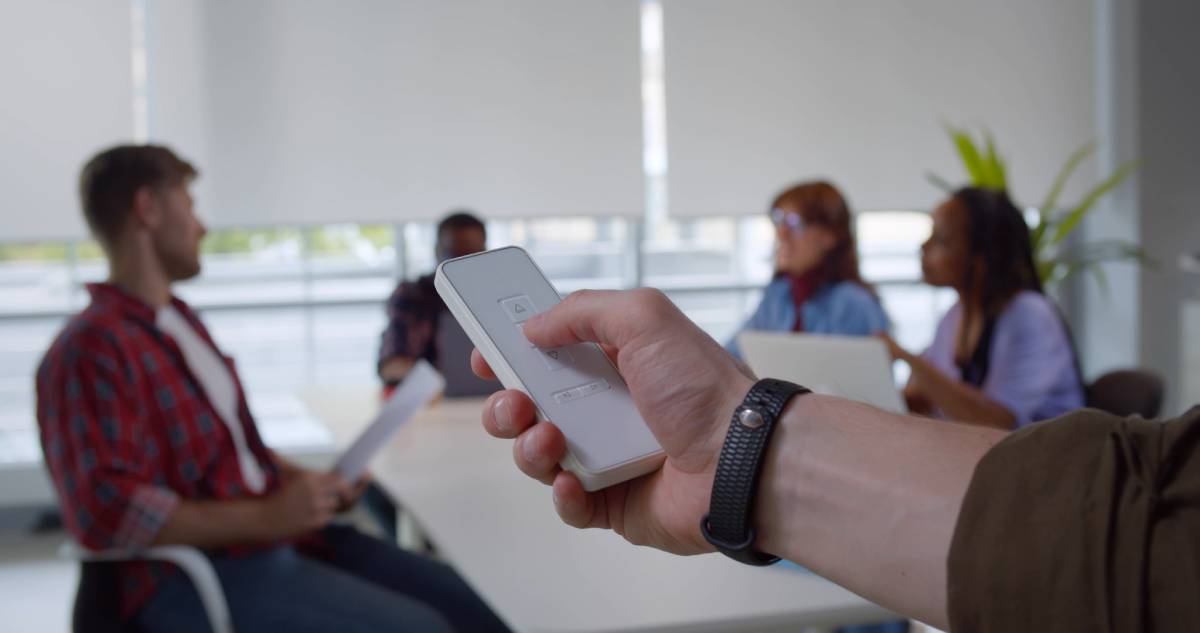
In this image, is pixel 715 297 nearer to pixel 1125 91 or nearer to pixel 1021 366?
pixel 1125 91

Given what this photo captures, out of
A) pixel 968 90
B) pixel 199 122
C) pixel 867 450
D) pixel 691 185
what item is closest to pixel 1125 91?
pixel 968 90

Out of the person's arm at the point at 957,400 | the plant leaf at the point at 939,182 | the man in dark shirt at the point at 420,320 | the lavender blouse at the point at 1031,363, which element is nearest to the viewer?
the person's arm at the point at 957,400

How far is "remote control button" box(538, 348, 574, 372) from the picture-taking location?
0.95 metres

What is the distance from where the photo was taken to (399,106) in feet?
16.3

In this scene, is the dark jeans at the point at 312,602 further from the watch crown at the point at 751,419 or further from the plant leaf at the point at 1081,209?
the plant leaf at the point at 1081,209

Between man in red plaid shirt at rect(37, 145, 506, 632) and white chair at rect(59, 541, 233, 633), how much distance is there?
3 centimetres

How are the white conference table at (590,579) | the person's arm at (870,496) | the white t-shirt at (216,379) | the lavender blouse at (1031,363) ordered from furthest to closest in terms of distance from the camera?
the lavender blouse at (1031,363)
the white t-shirt at (216,379)
the white conference table at (590,579)
the person's arm at (870,496)

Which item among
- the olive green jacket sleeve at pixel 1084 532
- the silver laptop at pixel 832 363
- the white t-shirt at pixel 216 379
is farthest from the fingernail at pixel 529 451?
the white t-shirt at pixel 216 379

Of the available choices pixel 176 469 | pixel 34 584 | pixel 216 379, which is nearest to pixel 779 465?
pixel 176 469

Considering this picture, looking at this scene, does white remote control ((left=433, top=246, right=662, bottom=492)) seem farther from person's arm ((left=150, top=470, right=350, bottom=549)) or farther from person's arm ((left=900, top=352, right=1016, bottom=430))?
person's arm ((left=900, top=352, right=1016, bottom=430))

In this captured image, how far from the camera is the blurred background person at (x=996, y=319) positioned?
2855 millimetres

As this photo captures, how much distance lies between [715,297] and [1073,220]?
5.34 feet

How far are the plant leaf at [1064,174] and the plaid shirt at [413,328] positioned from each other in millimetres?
2904

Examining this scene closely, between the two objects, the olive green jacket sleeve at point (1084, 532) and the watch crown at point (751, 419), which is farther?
the watch crown at point (751, 419)
